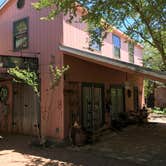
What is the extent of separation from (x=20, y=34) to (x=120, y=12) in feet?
17.5

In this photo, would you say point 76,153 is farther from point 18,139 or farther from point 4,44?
point 4,44

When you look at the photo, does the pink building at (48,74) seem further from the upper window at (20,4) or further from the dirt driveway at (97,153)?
the dirt driveway at (97,153)

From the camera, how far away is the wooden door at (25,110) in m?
12.0

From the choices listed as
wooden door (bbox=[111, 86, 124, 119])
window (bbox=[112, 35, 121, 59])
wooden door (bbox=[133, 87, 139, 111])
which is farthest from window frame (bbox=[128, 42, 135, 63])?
wooden door (bbox=[111, 86, 124, 119])

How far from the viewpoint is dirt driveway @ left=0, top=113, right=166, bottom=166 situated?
7922 mm

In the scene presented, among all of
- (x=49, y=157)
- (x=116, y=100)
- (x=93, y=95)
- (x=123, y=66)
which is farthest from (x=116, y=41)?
(x=49, y=157)

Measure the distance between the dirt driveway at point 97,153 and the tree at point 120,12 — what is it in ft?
11.2

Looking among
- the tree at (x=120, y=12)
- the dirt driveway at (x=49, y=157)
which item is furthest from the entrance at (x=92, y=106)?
the tree at (x=120, y=12)

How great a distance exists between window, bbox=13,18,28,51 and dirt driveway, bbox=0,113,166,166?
13.6 feet

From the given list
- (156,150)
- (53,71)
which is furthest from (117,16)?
(156,150)

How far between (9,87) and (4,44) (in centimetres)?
213

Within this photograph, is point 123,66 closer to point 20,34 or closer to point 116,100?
point 20,34

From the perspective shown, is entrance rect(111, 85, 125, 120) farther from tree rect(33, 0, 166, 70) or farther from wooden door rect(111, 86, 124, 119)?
tree rect(33, 0, 166, 70)

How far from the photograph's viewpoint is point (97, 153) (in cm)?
891
